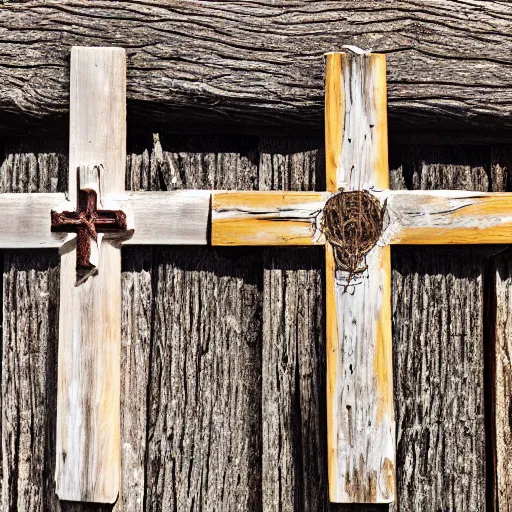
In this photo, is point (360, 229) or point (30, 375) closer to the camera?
point (360, 229)

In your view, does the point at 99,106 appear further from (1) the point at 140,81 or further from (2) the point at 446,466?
(2) the point at 446,466

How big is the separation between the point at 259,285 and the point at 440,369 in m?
0.54

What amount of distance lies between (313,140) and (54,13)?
778 mm

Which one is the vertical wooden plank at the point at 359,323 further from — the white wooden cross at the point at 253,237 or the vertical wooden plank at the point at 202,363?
the vertical wooden plank at the point at 202,363

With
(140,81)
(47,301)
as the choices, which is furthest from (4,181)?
(140,81)

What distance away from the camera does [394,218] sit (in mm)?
1737

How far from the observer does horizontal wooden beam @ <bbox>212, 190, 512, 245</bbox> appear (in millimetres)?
1733

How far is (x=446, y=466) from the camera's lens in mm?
→ 1809

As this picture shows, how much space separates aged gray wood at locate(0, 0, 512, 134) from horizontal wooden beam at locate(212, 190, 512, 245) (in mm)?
215

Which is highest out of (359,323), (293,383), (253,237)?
(253,237)

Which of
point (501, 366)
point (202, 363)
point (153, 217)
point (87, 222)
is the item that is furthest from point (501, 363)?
point (87, 222)

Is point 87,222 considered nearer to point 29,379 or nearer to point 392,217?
point 29,379

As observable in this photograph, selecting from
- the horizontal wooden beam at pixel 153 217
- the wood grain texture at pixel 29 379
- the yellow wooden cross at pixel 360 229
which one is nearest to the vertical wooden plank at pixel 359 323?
the yellow wooden cross at pixel 360 229

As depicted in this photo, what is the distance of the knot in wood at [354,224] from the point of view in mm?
1729
